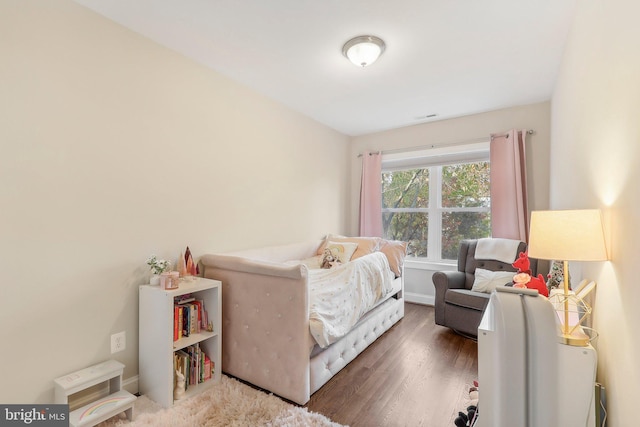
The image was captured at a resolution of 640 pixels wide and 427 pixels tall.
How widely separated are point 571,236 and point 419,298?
3087 millimetres

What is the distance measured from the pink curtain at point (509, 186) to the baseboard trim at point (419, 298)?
1172mm

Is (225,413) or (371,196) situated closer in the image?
(225,413)

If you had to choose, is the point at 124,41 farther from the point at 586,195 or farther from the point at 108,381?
the point at 586,195

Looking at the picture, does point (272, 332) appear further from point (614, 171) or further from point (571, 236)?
point (614, 171)

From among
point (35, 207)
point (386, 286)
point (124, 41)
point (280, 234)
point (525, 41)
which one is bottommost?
point (386, 286)

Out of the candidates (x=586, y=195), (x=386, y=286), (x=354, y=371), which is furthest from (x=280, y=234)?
(x=586, y=195)

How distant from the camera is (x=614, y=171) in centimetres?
110

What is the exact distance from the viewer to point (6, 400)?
4.99 ft

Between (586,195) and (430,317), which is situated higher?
(586,195)

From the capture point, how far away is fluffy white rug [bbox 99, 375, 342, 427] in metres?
1.65

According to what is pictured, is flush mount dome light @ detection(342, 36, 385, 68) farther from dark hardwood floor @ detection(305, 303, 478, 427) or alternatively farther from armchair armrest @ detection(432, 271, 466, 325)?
dark hardwood floor @ detection(305, 303, 478, 427)

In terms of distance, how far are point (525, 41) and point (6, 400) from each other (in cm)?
385

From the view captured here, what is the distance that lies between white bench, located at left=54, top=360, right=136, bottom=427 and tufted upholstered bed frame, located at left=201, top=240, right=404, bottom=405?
0.65 metres

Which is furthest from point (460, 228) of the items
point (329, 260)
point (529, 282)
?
point (529, 282)
